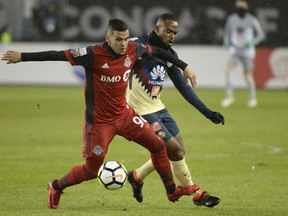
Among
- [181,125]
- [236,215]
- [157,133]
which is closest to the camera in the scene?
[236,215]

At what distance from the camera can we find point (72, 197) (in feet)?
31.7

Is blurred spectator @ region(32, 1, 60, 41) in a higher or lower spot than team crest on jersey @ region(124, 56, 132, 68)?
lower

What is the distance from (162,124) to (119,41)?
135 centimetres

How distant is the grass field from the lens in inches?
354

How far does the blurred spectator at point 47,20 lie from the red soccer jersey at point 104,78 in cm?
1960

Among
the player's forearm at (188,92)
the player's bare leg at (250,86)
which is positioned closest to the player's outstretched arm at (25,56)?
the player's forearm at (188,92)

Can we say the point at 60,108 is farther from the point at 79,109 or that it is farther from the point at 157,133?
the point at 157,133

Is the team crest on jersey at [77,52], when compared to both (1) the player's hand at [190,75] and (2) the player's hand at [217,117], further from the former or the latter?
(2) the player's hand at [217,117]

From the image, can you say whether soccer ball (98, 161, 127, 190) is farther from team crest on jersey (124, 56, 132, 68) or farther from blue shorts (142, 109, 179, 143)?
team crest on jersey (124, 56, 132, 68)

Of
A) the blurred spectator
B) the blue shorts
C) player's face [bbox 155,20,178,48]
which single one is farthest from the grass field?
the blurred spectator

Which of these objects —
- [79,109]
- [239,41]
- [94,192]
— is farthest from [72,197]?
[239,41]

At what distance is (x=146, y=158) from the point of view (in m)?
13.3

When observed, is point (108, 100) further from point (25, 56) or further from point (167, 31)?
point (167, 31)

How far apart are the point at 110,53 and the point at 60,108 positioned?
516 inches
